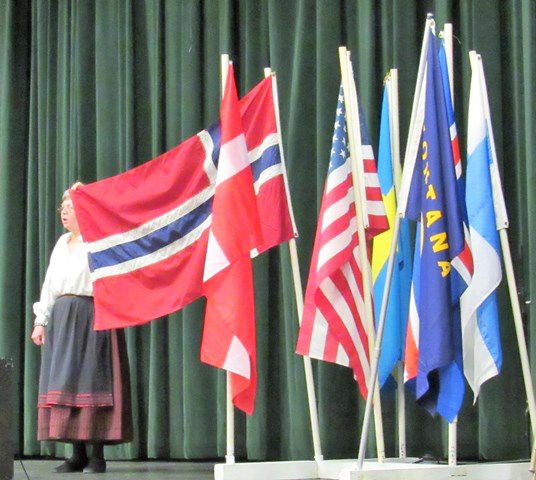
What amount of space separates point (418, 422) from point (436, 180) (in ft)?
5.45

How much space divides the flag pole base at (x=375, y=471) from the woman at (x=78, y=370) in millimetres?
853

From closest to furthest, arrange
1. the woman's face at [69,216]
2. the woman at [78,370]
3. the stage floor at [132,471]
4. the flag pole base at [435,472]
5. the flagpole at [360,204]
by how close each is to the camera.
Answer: the flag pole base at [435,472] → the flagpole at [360,204] → the stage floor at [132,471] → the woman at [78,370] → the woman's face at [69,216]

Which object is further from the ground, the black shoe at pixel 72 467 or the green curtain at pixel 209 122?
the green curtain at pixel 209 122

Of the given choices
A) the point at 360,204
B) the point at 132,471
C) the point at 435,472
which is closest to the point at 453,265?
the point at 360,204

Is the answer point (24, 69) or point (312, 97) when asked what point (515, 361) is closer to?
point (312, 97)

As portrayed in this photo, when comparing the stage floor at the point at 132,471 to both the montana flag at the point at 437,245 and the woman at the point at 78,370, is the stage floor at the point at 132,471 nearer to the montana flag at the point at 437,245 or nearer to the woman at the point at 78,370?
the woman at the point at 78,370

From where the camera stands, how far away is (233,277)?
485cm

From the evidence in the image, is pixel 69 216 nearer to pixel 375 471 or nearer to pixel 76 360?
pixel 76 360

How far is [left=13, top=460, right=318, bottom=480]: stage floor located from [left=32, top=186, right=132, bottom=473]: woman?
166 mm

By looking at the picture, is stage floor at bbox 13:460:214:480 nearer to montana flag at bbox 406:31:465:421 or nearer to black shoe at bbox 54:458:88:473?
black shoe at bbox 54:458:88:473

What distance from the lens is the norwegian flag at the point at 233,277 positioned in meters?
4.80

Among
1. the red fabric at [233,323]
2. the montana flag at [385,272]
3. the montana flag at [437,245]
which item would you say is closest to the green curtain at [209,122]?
the montana flag at [385,272]

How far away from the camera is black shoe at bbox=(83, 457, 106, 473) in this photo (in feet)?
17.9

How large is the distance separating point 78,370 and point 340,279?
1456 mm
